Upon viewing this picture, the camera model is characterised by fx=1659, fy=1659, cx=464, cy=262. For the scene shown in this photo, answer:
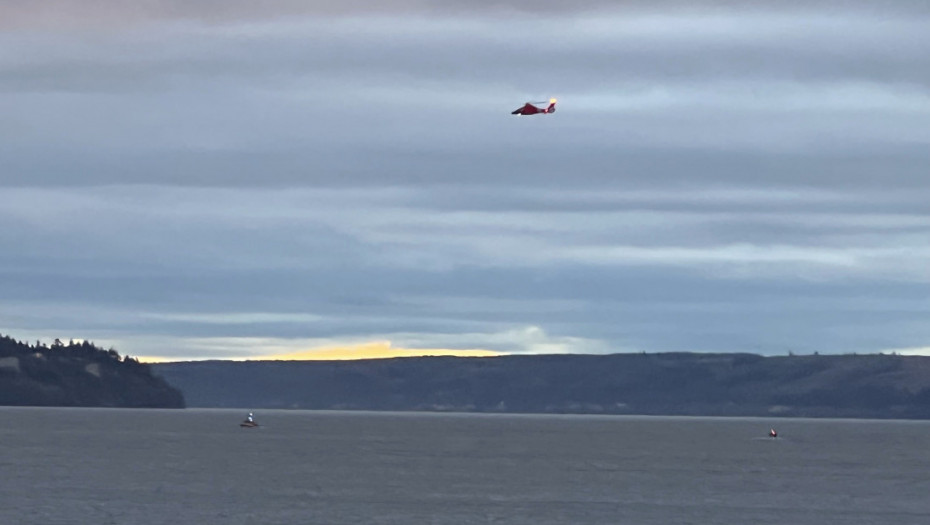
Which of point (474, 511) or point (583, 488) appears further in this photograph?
point (583, 488)

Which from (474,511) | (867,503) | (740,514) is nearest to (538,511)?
(474,511)

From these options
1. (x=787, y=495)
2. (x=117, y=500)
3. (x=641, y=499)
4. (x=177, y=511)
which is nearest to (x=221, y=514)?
(x=177, y=511)

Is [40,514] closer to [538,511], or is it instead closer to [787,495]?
[538,511]

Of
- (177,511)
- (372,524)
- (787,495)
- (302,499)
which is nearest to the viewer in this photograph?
(372,524)

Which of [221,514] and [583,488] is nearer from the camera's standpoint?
[221,514]

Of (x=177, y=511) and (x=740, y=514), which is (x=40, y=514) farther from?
(x=740, y=514)

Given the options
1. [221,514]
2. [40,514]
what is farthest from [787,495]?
[40,514]

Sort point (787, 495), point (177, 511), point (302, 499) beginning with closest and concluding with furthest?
1. point (177, 511)
2. point (302, 499)
3. point (787, 495)

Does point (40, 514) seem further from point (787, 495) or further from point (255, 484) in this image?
point (787, 495)
